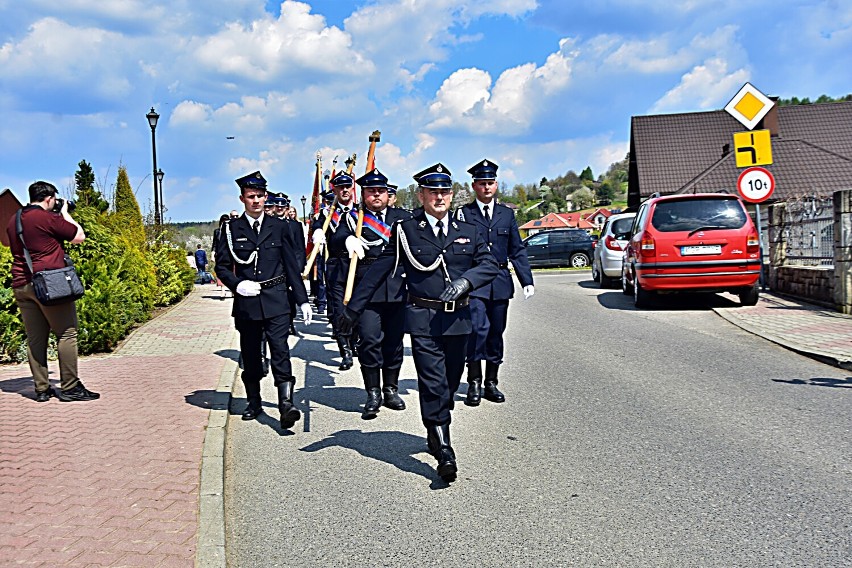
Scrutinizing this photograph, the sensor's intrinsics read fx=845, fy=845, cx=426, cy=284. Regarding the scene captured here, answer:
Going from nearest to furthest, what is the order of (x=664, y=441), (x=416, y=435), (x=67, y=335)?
(x=664, y=441)
(x=416, y=435)
(x=67, y=335)

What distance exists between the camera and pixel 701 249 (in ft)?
42.2

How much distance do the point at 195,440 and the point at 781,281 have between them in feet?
39.1

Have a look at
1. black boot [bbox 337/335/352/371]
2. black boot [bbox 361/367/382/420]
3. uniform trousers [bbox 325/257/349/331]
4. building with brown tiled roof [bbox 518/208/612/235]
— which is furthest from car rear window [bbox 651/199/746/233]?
building with brown tiled roof [bbox 518/208/612/235]

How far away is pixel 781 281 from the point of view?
49.1 ft

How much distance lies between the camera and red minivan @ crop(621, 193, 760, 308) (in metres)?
12.8

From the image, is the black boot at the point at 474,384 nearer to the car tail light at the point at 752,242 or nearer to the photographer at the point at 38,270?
the photographer at the point at 38,270

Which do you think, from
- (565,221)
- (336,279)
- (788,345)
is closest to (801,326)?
(788,345)

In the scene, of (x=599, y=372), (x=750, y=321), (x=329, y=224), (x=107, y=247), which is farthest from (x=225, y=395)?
(x=750, y=321)

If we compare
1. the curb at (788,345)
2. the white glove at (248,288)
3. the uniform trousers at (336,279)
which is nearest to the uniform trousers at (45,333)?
the white glove at (248,288)

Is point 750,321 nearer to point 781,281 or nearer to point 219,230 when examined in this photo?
point 781,281

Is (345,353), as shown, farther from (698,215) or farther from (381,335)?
(698,215)

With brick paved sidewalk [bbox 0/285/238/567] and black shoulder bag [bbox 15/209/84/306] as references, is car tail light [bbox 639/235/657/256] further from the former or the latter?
black shoulder bag [bbox 15/209/84/306]

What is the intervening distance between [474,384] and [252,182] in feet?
8.32

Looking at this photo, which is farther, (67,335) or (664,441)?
(67,335)
